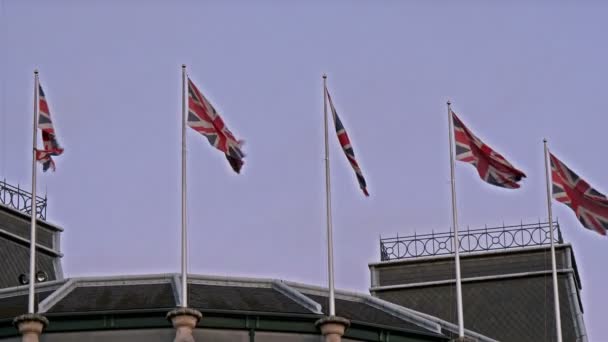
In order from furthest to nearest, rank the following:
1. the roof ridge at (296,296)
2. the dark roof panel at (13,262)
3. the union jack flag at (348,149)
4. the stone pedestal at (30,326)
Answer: the dark roof panel at (13,262) → the union jack flag at (348,149) → the roof ridge at (296,296) → the stone pedestal at (30,326)

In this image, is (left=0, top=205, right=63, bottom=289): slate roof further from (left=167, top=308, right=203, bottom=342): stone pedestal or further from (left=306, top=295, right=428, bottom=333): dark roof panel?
(left=167, top=308, right=203, bottom=342): stone pedestal

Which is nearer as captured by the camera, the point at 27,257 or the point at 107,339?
the point at 107,339

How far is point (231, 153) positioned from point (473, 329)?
18.0m

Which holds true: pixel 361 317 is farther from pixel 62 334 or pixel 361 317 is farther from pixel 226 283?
pixel 62 334

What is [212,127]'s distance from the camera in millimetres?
71562

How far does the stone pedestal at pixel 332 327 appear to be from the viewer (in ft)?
224

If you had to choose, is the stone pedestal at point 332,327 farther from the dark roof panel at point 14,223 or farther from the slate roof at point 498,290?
the dark roof panel at point 14,223

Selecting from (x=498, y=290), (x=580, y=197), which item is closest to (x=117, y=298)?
(x=580, y=197)

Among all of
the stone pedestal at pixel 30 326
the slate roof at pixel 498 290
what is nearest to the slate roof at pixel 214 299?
the stone pedestal at pixel 30 326

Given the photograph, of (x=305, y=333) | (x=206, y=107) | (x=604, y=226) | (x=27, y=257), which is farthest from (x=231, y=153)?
(x=27, y=257)

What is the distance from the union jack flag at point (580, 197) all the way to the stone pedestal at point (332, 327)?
10876 millimetres

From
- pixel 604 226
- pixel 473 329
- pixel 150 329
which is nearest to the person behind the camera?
pixel 150 329

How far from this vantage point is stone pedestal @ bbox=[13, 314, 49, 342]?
220ft

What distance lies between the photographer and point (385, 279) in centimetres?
8894
